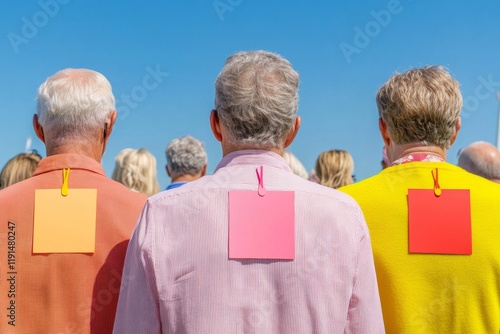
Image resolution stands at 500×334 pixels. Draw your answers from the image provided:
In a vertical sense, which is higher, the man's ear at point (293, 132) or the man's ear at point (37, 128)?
the man's ear at point (37, 128)

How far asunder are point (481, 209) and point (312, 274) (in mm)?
936

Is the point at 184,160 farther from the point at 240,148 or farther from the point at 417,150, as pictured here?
the point at 240,148

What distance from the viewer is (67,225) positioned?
2.85 meters

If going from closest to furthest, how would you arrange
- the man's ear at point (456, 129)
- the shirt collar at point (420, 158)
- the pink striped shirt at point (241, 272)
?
1. the pink striped shirt at point (241, 272)
2. the shirt collar at point (420, 158)
3. the man's ear at point (456, 129)

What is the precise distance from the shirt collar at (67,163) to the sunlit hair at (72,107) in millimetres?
75

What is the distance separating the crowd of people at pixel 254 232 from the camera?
238cm

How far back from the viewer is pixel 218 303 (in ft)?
7.73

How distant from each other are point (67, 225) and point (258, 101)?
977 millimetres

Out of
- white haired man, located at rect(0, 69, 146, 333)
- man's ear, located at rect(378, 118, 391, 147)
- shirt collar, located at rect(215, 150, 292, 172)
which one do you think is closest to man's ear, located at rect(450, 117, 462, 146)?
man's ear, located at rect(378, 118, 391, 147)

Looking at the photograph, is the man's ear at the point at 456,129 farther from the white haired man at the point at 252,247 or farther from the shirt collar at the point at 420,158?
the white haired man at the point at 252,247

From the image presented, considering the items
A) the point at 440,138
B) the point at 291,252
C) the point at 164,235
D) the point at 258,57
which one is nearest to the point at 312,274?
the point at 291,252

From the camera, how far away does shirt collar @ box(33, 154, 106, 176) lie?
293 cm

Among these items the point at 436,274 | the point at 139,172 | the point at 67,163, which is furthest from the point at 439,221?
the point at 139,172

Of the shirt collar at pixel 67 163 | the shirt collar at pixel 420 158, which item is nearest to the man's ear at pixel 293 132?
the shirt collar at pixel 420 158
